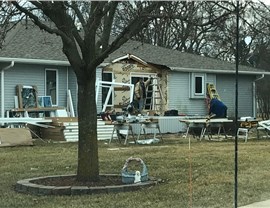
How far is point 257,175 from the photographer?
33.5 feet

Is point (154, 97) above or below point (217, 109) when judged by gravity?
above

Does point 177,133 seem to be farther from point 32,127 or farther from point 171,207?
point 171,207

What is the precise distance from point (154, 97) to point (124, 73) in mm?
1870

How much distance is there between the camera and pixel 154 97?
24.4 meters

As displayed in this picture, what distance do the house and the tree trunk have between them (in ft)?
32.1

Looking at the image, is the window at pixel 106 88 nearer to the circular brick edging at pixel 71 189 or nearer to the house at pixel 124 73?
the house at pixel 124 73

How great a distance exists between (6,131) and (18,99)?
3.96 meters

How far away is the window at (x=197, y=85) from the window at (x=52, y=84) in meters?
7.20

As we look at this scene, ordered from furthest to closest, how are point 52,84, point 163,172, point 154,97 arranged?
1. point 154,97
2. point 52,84
3. point 163,172

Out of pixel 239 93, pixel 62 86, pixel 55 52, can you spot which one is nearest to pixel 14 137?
pixel 62 86

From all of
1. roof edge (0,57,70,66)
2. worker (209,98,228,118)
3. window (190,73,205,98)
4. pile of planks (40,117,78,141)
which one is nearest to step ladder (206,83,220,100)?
window (190,73,205,98)

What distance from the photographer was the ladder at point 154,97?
2427 centimetres

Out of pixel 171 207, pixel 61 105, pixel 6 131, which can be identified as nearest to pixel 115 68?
pixel 61 105

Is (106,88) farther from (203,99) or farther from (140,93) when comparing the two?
(203,99)
